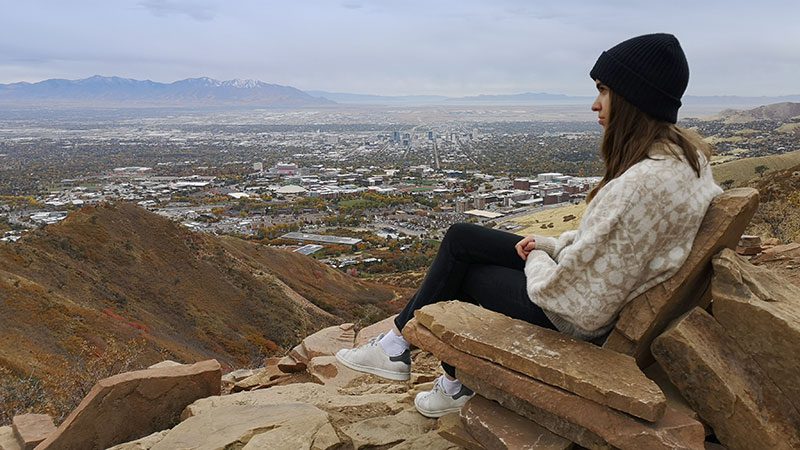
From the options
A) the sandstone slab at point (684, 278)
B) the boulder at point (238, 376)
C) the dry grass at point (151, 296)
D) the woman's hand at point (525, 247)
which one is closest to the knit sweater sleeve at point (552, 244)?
the woman's hand at point (525, 247)

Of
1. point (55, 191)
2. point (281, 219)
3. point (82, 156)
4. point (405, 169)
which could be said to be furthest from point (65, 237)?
point (82, 156)

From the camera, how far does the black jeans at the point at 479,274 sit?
13.1ft

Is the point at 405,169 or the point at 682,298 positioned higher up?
the point at 682,298

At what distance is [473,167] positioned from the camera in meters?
113

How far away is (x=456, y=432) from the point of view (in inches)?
153

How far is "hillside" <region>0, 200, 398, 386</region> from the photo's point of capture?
53.2ft

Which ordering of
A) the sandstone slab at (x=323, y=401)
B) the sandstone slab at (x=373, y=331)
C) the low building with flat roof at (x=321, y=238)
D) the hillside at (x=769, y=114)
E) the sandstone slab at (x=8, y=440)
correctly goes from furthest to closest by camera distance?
the hillside at (x=769, y=114), the low building with flat roof at (x=321, y=238), the sandstone slab at (x=373, y=331), the sandstone slab at (x=8, y=440), the sandstone slab at (x=323, y=401)

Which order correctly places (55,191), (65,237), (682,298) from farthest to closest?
(55,191) → (65,237) → (682,298)

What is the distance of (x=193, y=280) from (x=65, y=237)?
5.47 meters

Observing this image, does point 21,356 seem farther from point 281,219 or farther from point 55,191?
point 55,191

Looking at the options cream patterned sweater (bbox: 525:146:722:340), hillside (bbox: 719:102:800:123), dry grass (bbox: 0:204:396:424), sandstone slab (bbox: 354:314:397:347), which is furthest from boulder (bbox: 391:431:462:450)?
hillside (bbox: 719:102:800:123)

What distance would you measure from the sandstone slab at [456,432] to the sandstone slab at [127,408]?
2758mm

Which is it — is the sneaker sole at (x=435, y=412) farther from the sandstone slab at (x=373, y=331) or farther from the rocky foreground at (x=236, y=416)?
the sandstone slab at (x=373, y=331)

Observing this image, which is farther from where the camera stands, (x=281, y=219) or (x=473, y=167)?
(x=473, y=167)
